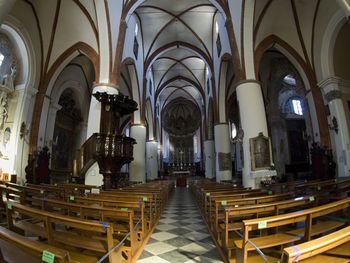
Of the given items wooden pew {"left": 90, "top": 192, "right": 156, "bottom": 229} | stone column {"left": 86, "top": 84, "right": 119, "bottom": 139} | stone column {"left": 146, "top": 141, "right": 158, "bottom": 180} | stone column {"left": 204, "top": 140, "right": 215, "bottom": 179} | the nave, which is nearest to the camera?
the nave

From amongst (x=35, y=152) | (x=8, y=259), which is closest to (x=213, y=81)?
(x=35, y=152)

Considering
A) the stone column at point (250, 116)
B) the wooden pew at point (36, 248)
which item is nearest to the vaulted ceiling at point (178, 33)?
the stone column at point (250, 116)

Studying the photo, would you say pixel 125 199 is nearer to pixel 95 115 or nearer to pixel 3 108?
pixel 95 115

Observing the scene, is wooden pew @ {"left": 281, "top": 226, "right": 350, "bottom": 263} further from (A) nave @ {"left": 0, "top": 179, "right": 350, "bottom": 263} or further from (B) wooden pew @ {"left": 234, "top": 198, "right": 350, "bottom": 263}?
(B) wooden pew @ {"left": 234, "top": 198, "right": 350, "bottom": 263}

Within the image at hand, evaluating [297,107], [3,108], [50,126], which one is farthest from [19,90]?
[297,107]

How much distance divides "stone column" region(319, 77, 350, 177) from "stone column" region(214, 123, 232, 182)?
584cm

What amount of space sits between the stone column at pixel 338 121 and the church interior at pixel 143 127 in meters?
0.05

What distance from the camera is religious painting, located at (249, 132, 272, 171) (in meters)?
7.57

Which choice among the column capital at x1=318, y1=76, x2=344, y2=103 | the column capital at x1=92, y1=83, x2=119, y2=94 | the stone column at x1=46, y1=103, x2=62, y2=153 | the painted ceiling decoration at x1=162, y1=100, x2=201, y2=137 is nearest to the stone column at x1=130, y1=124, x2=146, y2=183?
the stone column at x1=46, y1=103, x2=62, y2=153

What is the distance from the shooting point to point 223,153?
13.5 meters

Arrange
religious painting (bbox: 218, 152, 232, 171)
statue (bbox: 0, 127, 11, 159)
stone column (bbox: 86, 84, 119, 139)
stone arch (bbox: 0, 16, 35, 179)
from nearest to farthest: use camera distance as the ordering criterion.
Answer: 1. statue (bbox: 0, 127, 11, 159)
2. stone column (bbox: 86, 84, 119, 139)
3. stone arch (bbox: 0, 16, 35, 179)
4. religious painting (bbox: 218, 152, 232, 171)

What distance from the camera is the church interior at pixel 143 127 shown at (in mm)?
2795

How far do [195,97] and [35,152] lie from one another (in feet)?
71.8

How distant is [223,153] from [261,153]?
19.4 ft
